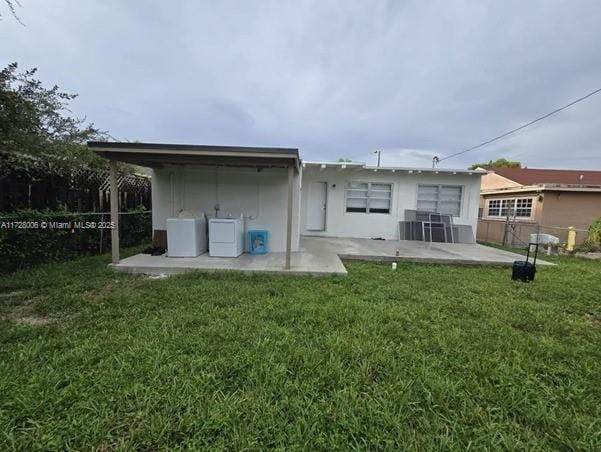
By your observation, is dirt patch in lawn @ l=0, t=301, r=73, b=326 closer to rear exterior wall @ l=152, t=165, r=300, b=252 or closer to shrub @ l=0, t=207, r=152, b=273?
shrub @ l=0, t=207, r=152, b=273

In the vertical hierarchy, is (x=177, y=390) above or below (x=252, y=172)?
below

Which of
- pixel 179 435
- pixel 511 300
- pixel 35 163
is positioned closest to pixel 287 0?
pixel 35 163

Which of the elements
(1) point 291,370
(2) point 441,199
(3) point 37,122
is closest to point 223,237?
(1) point 291,370

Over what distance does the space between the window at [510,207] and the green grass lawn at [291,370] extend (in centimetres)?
973

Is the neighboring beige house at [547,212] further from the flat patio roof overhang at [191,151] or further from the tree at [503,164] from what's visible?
the tree at [503,164]

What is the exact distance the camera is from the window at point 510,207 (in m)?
11.6

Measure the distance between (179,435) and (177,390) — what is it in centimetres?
37

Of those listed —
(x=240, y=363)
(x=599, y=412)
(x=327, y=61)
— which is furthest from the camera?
(x=327, y=61)

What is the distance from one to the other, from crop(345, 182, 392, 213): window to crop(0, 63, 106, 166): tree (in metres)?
7.77

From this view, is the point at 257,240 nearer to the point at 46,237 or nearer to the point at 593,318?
the point at 46,237

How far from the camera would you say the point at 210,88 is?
9031 millimetres

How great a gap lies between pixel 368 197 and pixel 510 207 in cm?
793

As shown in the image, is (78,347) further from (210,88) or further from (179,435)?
(210,88)

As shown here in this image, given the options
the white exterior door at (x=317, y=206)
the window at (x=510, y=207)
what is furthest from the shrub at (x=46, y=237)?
the window at (x=510, y=207)
